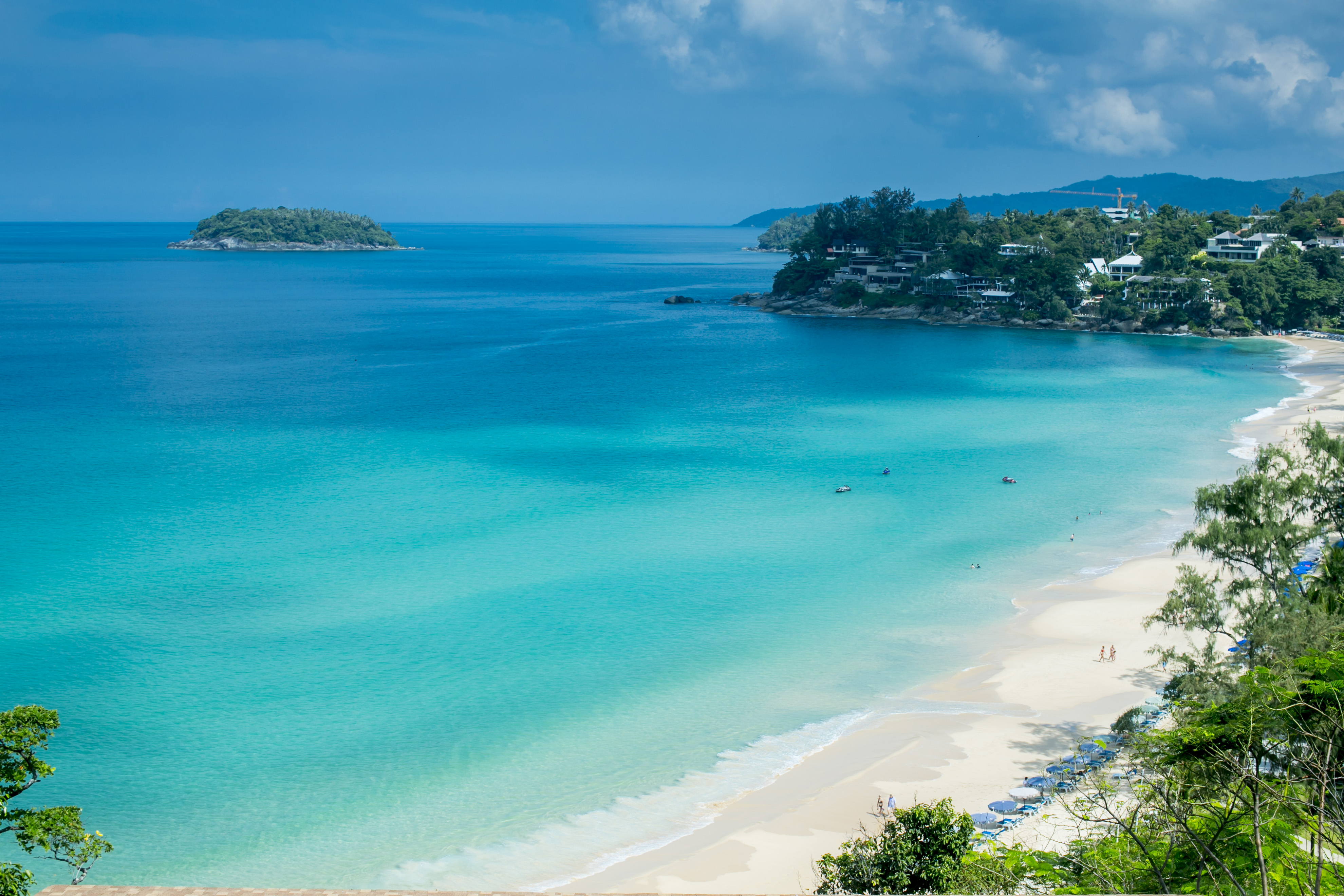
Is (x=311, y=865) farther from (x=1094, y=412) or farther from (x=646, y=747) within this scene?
(x=1094, y=412)

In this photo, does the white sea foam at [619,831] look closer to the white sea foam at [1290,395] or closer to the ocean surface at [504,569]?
the ocean surface at [504,569]

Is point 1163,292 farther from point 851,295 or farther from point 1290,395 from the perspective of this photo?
point 1290,395

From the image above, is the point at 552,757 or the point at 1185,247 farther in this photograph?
the point at 1185,247

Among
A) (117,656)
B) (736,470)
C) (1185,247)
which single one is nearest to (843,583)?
(736,470)

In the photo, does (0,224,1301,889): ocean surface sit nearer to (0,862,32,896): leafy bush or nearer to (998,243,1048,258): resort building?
(0,862,32,896): leafy bush

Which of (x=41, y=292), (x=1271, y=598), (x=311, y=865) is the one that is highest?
(x=41, y=292)

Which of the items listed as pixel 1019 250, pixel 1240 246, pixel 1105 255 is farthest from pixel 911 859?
pixel 1240 246

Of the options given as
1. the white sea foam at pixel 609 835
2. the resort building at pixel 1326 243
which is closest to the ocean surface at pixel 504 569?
the white sea foam at pixel 609 835
